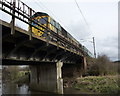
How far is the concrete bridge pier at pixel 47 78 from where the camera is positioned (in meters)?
19.2

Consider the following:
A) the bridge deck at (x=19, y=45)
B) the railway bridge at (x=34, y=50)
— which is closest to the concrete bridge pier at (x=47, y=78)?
the railway bridge at (x=34, y=50)

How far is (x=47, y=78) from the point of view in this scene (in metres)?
19.9

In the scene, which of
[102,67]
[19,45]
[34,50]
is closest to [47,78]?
[34,50]

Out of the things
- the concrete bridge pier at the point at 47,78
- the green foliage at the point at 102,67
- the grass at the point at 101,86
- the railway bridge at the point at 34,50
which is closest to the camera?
the railway bridge at the point at 34,50

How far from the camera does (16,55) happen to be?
439 inches

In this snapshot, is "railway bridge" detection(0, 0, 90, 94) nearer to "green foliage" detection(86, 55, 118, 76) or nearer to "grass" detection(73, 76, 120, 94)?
"grass" detection(73, 76, 120, 94)

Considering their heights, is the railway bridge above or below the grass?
above

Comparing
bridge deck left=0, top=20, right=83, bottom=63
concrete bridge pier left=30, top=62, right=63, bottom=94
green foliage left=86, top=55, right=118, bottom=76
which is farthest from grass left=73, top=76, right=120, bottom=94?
bridge deck left=0, top=20, right=83, bottom=63

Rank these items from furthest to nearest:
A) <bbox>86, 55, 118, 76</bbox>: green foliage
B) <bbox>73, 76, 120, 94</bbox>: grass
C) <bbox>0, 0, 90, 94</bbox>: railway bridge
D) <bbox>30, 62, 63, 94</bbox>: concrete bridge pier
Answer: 1. <bbox>86, 55, 118, 76</bbox>: green foliage
2. <bbox>30, 62, 63, 94</bbox>: concrete bridge pier
3. <bbox>73, 76, 120, 94</bbox>: grass
4. <bbox>0, 0, 90, 94</bbox>: railway bridge

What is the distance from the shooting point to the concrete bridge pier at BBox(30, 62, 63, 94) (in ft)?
62.9

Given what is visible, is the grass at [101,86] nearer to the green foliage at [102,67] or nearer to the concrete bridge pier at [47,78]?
the concrete bridge pier at [47,78]

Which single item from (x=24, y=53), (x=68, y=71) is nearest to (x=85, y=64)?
(x=68, y=71)

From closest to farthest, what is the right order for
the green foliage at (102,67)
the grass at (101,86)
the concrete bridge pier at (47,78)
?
the grass at (101,86)
the concrete bridge pier at (47,78)
the green foliage at (102,67)

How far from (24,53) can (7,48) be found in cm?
211
